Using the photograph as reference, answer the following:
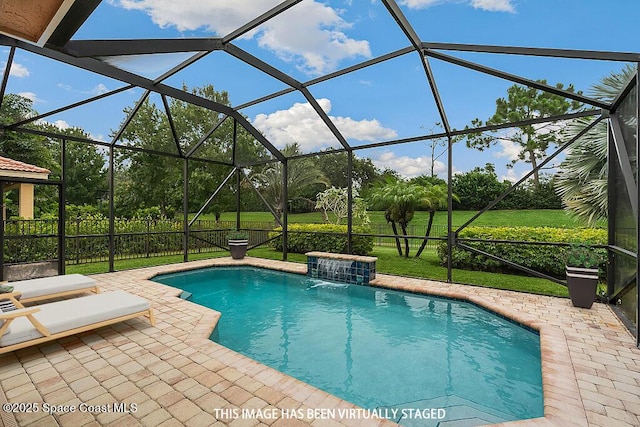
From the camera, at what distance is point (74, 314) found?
3822mm

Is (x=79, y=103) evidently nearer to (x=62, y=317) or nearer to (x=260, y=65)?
(x=260, y=65)

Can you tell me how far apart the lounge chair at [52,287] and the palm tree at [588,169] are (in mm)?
9566

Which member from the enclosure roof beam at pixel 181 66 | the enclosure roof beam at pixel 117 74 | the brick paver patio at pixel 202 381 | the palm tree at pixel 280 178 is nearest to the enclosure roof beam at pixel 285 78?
the enclosure roof beam at pixel 181 66

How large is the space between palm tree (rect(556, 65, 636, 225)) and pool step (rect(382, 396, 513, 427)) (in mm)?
5282

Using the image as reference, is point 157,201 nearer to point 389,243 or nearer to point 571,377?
point 389,243

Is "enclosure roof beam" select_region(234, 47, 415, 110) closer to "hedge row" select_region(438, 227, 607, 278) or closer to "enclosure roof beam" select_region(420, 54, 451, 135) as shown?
"enclosure roof beam" select_region(420, 54, 451, 135)

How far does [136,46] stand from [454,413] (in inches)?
239

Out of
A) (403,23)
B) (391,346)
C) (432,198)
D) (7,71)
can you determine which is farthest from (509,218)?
(7,71)

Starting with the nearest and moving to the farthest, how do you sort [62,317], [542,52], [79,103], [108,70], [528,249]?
[62,317]
[542,52]
[108,70]
[79,103]
[528,249]

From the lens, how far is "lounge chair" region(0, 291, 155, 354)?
3283mm

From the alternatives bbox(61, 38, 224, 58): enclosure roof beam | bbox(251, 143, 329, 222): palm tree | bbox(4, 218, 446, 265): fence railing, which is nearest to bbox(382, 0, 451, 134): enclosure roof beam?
bbox(61, 38, 224, 58): enclosure roof beam

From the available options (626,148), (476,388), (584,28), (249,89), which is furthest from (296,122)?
(476,388)

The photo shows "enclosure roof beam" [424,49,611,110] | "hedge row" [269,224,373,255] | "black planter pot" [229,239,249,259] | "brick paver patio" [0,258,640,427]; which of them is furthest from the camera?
"hedge row" [269,224,373,255]

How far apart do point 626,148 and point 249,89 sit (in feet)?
22.6
